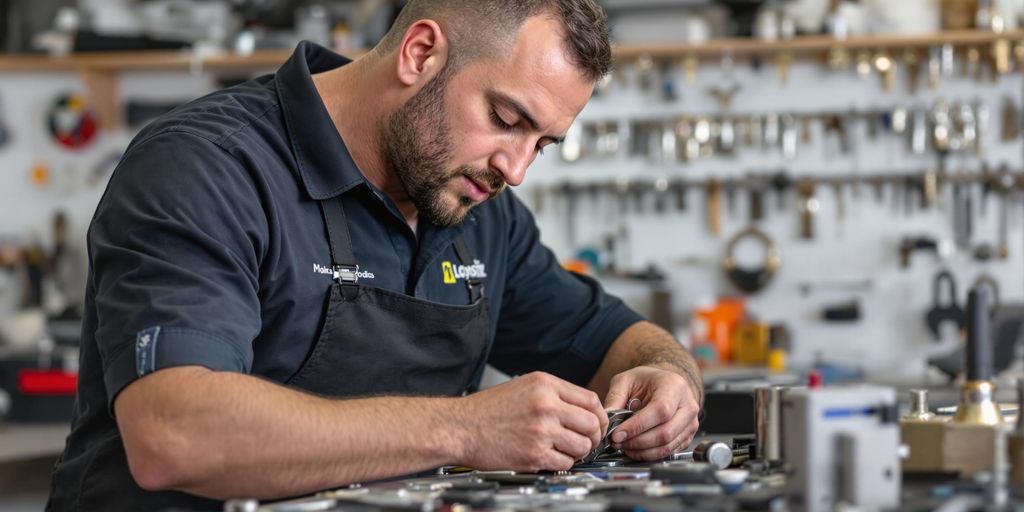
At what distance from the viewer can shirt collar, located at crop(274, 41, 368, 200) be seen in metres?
1.83

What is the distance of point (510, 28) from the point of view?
1.83 metres

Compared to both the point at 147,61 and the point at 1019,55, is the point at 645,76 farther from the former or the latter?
the point at 147,61

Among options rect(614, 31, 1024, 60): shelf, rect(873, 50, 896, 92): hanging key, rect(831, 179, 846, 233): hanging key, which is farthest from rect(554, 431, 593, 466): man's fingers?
rect(873, 50, 896, 92): hanging key

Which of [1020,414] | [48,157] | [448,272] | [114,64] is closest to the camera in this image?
[1020,414]

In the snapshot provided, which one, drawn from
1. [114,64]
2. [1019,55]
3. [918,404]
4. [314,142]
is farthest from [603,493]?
[114,64]

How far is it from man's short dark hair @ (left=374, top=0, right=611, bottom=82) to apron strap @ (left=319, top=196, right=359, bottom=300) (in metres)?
0.30

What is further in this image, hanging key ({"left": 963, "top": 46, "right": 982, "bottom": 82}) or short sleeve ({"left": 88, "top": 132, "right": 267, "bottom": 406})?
hanging key ({"left": 963, "top": 46, "right": 982, "bottom": 82})

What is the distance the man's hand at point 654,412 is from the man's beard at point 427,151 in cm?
38

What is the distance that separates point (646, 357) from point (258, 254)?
2.51 ft

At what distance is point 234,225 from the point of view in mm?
1588

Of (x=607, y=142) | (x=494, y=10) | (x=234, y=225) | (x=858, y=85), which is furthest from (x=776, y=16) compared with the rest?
(x=234, y=225)

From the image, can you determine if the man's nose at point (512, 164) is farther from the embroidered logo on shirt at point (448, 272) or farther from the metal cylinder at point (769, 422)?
the metal cylinder at point (769, 422)

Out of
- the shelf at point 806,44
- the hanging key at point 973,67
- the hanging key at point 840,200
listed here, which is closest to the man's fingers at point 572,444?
the shelf at point 806,44

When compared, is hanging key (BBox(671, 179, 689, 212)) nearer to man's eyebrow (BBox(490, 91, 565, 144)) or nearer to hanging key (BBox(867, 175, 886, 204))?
hanging key (BBox(867, 175, 886, 204))
